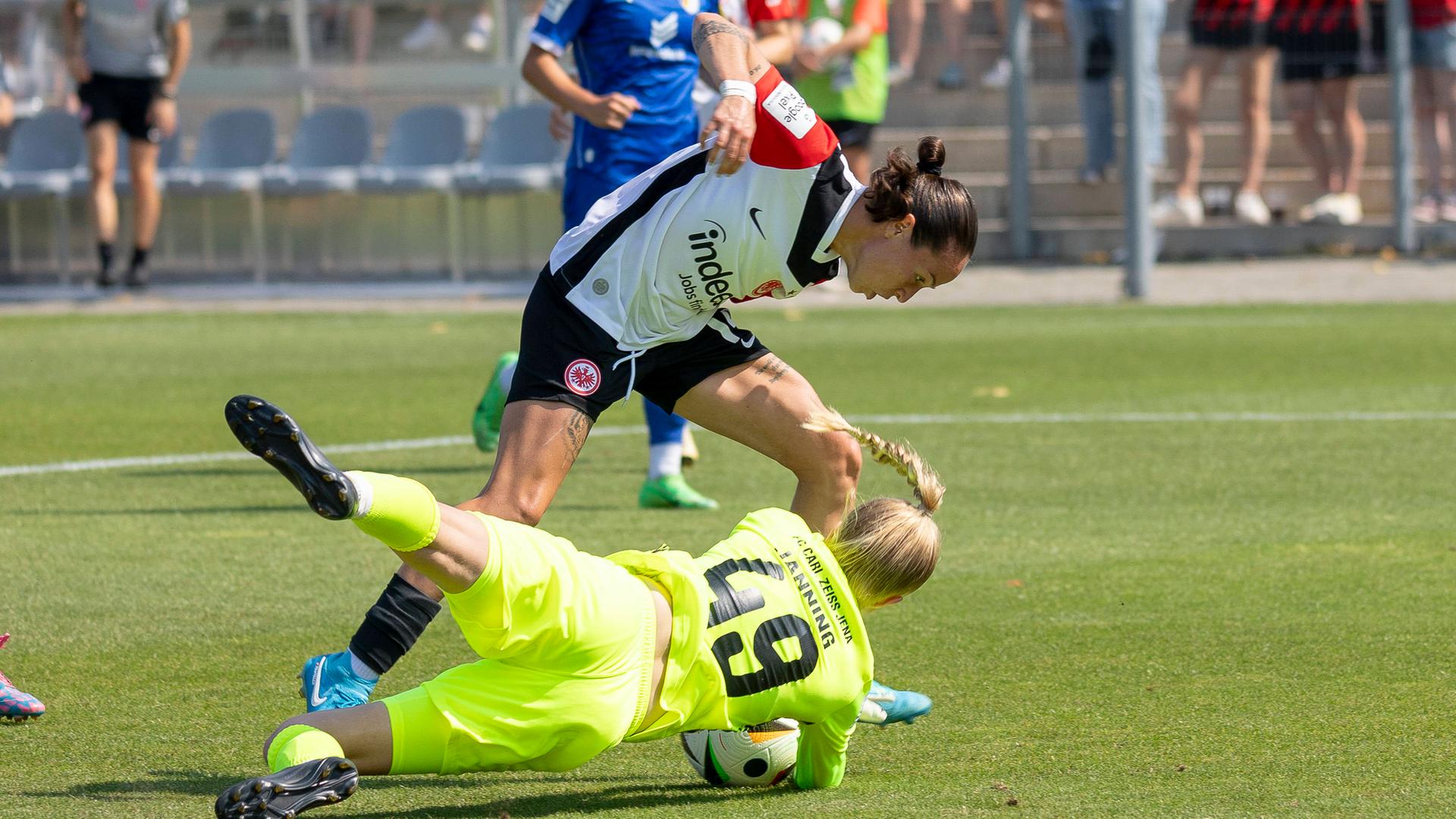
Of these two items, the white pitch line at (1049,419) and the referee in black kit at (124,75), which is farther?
the referee in black kit at (124,75)

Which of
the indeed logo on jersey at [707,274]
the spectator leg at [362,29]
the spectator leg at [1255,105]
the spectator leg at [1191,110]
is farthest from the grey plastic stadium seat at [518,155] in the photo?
the indeed logo on jersey at [707,274]

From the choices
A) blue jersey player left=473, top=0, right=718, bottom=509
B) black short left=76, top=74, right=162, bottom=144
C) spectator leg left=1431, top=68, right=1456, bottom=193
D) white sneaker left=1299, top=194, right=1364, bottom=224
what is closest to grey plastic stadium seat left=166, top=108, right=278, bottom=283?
black short left=76, top=74, right=162, bottom=144

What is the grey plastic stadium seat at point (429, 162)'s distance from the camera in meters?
17.4

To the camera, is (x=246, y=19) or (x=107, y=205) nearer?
(x=107, y=205)

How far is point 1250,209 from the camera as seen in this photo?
17.5m

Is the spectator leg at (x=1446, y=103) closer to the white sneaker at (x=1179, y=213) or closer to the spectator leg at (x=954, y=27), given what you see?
the white sneaker at (x=1179, y=213)

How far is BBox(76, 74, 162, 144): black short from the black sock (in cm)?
1242

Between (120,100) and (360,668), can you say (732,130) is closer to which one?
(360,668)

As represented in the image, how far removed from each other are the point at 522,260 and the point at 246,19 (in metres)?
3.82

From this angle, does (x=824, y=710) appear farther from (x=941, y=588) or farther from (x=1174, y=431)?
(x=1174, y=431)

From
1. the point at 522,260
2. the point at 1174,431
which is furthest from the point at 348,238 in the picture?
the point at 1174,431

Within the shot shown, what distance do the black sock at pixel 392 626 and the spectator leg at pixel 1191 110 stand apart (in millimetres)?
13891

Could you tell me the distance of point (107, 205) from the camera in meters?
16.1

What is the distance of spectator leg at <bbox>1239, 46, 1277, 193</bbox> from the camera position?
17.2 m
